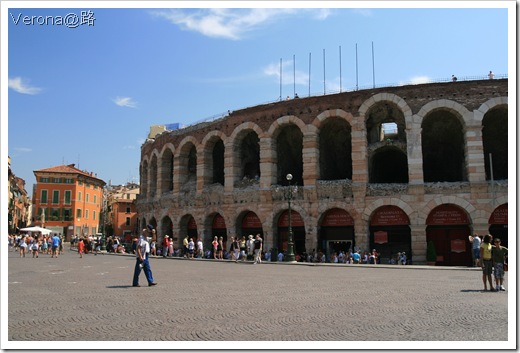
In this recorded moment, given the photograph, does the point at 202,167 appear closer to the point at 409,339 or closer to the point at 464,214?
the point at 464,214

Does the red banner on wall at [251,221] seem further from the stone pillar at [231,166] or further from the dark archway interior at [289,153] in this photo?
the dark archway interior at [289,153]

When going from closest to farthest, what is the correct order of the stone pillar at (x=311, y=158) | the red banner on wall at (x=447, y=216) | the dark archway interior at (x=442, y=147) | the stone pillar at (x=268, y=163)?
the red banner on wall at (x=447, y=216) < the stone pillar at (x=311, y=158) < the dark archway interior at (x=442, y=147) < the stone pillar at (x=268, y=163)

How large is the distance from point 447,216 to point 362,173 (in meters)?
5.60

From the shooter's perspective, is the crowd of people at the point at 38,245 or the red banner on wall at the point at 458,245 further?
the crowd of people at the point at 38,245

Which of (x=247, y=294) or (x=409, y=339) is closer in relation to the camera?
(x=409, y=339)

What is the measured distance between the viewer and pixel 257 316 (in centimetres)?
791

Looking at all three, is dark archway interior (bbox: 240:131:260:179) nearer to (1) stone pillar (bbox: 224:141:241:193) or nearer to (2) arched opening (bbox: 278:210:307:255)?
(1) stone pillar (bbox: 224:141:241:193)

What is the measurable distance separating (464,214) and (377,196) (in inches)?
201

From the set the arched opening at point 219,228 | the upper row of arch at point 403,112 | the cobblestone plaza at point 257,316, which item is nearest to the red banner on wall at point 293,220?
the arched opening at point 219,228

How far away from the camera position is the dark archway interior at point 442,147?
29281 mm

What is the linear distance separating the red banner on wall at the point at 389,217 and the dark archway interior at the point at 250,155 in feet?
35.5

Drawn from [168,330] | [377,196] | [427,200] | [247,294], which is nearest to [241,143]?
[377,196]

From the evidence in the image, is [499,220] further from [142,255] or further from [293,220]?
[142,255]

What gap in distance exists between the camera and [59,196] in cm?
6247
